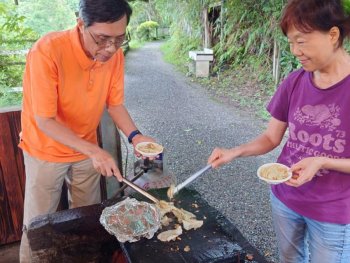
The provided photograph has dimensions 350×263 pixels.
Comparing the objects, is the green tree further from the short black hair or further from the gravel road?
the short black hair

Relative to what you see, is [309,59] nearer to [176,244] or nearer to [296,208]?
[296,208]

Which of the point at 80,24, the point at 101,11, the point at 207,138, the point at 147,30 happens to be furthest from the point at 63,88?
the point at 147,30

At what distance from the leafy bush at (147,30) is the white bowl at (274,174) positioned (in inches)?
1035

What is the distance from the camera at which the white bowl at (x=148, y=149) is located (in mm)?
1888

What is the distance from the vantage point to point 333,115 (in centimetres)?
142

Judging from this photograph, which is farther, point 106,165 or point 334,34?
point 106,165

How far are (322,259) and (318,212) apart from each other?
0.79ft

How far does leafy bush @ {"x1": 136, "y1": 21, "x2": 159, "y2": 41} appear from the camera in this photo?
2641cm

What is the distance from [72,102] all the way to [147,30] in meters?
26.0

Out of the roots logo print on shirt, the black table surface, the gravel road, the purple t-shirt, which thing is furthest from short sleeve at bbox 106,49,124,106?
the gravel road

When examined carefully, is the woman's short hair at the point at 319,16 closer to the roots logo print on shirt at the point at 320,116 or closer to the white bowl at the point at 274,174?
the roots logo print on shirt at the point at 320,116

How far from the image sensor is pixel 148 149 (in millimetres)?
1959

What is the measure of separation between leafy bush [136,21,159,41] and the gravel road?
16857 mm

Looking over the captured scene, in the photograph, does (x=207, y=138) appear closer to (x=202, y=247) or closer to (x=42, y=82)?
(x=42, y=82)
